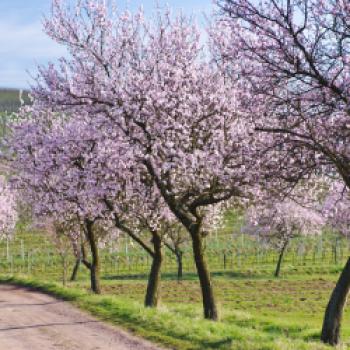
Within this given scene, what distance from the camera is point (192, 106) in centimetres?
1914

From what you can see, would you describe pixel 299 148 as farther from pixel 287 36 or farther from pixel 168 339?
pixel 168 339

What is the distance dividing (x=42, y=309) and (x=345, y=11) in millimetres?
15591

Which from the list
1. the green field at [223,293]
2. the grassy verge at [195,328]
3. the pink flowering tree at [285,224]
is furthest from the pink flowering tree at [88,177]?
the pink flowering tree at [285,224]

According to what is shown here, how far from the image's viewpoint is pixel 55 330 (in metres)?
16.8

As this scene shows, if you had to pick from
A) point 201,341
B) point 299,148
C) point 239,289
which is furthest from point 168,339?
point 239,289

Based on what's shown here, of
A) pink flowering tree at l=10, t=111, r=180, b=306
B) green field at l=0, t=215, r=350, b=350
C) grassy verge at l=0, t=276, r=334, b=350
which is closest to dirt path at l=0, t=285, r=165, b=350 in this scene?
grassy verge at l=0, t=276, r=334, b=350

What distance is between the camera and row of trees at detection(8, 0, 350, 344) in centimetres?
1481

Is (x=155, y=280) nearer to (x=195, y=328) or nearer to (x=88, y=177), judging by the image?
(x=88, y=177)

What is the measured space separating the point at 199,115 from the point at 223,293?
2556 centimetres

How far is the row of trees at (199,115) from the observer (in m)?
14.8

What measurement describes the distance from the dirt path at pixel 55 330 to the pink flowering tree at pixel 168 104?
17.0 ft

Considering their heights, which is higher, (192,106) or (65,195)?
(192,106)

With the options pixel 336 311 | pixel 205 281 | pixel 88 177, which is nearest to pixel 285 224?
pixel 205 281

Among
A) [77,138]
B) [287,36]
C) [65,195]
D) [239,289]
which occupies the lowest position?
[239,289]
